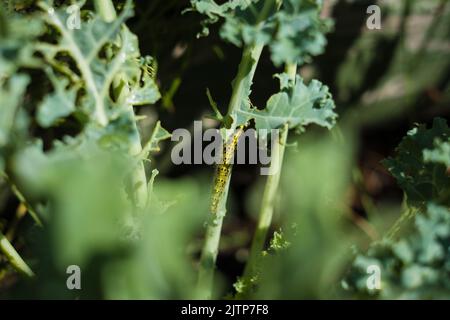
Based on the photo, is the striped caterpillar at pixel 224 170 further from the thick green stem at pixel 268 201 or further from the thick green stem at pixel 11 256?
the thick green stem at pixel 11 256

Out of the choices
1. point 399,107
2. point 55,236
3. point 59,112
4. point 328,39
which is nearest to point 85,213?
point 55,236

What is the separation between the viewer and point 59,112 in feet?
2.00

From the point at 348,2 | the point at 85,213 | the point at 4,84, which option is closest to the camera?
the point at 85,213

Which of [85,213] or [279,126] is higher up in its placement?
[85,213]

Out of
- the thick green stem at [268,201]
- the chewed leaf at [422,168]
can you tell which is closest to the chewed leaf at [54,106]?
the thick green stem at [268,201]

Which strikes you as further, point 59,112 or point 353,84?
point 353,84

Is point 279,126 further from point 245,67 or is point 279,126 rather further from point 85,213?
point 85,213

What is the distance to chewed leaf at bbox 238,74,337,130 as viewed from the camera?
2.52ft

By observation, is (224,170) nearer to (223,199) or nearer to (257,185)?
(223,199)

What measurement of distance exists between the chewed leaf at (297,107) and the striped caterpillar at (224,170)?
56 mm

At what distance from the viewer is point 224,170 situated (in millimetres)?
836

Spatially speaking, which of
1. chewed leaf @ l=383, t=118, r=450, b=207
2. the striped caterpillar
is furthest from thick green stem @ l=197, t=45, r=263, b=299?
chewed leaf @ l=383, t=118, r=450, b=207
